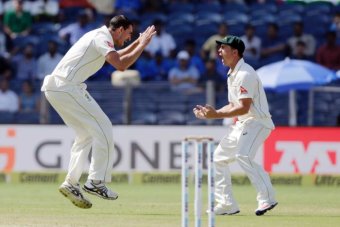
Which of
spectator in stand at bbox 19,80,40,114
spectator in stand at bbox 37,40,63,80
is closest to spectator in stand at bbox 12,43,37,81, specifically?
spectator in stand at bbox 37,40,63,80

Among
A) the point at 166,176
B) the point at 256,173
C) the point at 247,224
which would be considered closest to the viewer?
the point at 247,224

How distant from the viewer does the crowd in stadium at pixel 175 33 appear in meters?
19.4

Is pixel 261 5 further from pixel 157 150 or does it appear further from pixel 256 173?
pixel 256 173

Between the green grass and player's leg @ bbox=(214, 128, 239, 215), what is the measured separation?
15 cm

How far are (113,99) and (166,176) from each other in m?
1.87

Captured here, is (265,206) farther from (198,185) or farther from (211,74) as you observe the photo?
(211,74)

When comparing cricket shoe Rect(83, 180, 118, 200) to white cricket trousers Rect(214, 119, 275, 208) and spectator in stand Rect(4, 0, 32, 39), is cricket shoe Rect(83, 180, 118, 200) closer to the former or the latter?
white cricket trousers Rect(214, 119, 275, 208)

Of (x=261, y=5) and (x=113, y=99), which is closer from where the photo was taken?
(x=113, y=99)

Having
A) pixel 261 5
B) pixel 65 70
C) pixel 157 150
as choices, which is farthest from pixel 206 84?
pixel 65 70

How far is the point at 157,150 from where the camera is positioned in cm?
1688

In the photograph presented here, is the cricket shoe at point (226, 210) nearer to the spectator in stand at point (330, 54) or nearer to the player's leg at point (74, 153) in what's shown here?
the player's leg at point (74, 153)

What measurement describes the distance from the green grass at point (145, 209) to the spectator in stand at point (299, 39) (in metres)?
5.53

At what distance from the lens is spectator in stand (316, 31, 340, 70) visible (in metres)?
19.6

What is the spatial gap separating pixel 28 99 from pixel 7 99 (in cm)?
52
